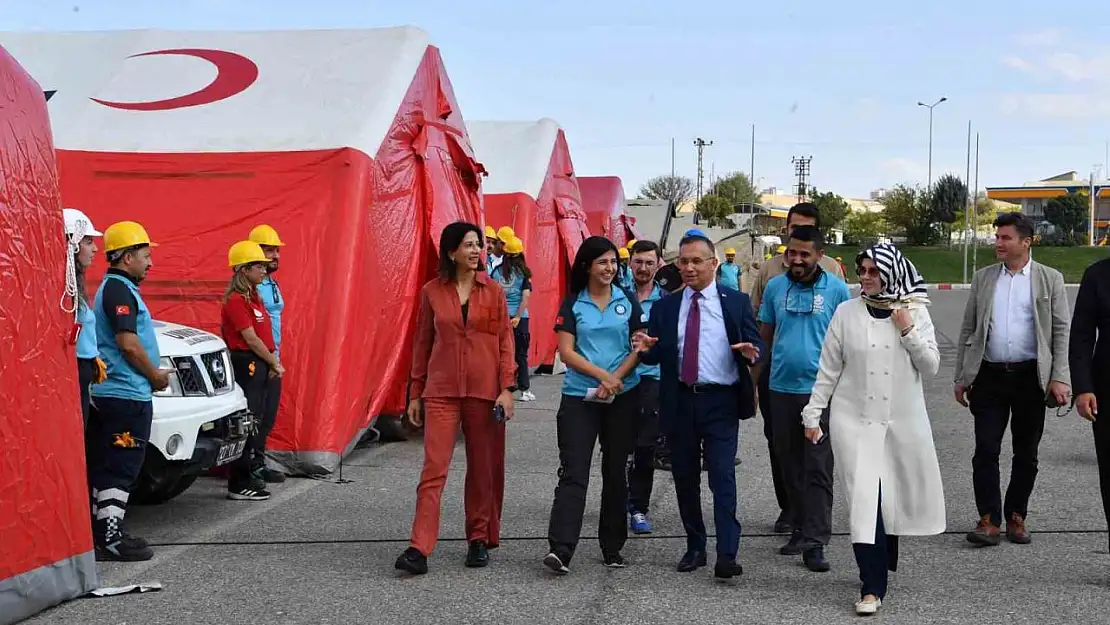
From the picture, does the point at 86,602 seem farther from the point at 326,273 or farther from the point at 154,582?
the point at 326,273

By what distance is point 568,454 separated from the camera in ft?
21.8

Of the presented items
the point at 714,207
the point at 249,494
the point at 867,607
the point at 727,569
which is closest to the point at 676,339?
the point at 727,569

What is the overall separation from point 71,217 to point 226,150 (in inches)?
134

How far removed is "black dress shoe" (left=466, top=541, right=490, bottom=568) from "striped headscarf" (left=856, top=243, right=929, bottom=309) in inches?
93.0

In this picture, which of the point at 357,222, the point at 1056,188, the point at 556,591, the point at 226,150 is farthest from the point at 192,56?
the point at 1056,188

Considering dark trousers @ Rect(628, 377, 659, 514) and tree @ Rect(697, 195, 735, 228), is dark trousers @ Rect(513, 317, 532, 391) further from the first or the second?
tree @ Rect(697, 195, 735, 228)

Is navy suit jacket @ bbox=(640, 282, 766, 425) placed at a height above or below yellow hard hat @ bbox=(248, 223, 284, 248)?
below

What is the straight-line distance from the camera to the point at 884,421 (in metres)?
5.84

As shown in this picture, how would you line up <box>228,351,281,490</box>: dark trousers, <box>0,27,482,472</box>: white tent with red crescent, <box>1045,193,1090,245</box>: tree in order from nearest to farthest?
<box>228,351,281,490</box>: dark trousers < <box>0,27,482,472</box>: white tent with red crescent < <box>1045,193,1090,245</box>: tree

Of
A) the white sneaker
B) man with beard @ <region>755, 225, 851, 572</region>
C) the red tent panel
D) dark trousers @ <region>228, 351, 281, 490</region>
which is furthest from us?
dark trousers @ <region>228, 351, 281, 490</region>

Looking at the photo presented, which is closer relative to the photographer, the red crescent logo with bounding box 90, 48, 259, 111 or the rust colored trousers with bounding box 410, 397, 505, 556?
the rust colored trousers with bounding box 410, 397, 505, 556

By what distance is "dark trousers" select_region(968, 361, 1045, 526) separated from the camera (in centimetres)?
725

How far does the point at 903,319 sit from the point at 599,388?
1.61 m

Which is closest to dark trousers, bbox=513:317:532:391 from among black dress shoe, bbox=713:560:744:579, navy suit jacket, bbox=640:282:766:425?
navy suit jacket, bbox=640:282:766:425
